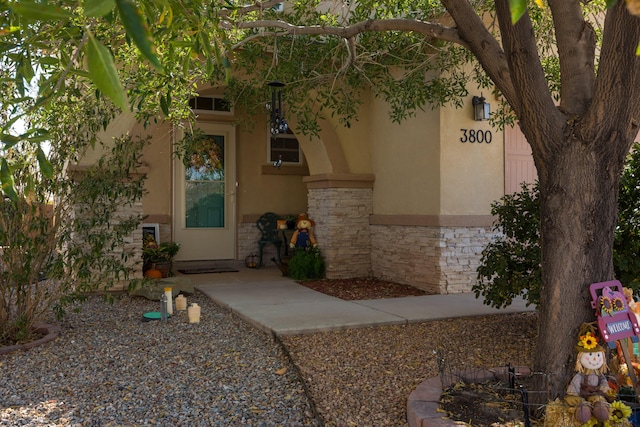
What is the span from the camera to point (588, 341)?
2.93 meters

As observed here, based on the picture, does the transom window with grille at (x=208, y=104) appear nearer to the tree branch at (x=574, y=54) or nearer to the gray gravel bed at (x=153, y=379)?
the gray gravel bed at (x=153, y=379)

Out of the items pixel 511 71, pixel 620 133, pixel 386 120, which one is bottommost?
pixel 620 133

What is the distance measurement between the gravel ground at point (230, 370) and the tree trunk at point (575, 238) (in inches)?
29.0

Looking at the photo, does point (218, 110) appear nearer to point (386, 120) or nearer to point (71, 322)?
point (386, 120)

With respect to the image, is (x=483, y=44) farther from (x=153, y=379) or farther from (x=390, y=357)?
(x=153, y=379)

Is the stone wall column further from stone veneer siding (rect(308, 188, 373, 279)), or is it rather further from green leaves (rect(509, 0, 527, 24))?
green leaves (rect(509, 0, 527, 24))

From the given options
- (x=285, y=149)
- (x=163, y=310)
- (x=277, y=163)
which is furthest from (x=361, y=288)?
(x=285, y=149)

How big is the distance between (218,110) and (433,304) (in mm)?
5530

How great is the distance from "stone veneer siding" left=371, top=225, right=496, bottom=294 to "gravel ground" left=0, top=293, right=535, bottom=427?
1.50 meters

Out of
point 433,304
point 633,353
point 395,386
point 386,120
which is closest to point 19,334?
point 395,386

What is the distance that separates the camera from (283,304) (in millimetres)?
6578

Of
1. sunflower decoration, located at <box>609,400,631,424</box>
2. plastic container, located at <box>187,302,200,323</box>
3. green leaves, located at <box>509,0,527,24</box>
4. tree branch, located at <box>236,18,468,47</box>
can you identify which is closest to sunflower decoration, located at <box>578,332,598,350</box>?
sunflower decoration, located at <box>609,400,631,424</box>

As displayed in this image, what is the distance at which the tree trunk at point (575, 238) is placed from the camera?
3.09 meters

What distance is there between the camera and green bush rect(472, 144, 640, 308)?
442cm
